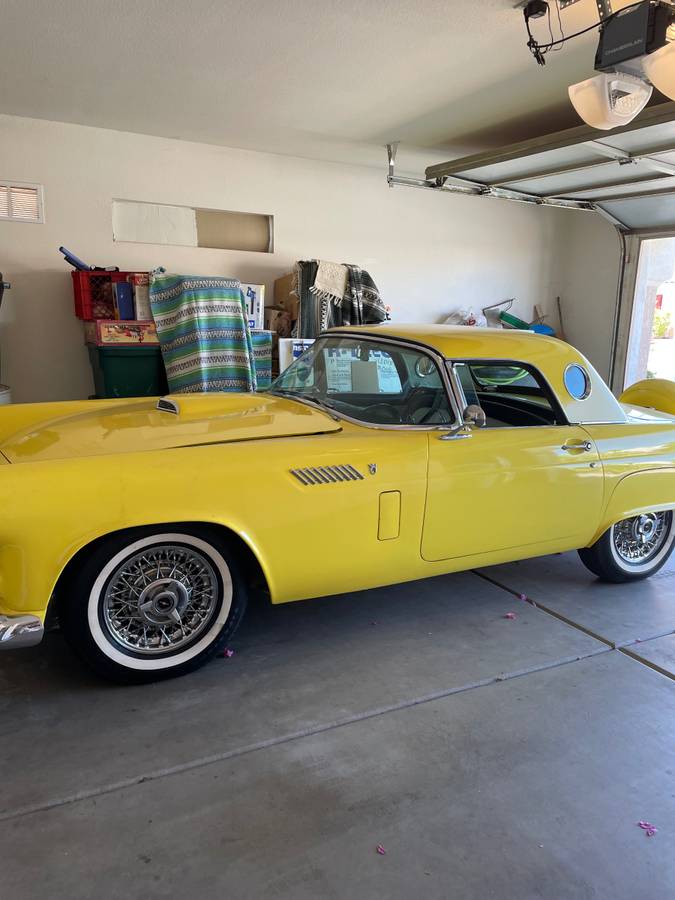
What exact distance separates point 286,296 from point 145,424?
403 centimetres

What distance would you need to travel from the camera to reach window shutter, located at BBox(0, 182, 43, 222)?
560 centimetres

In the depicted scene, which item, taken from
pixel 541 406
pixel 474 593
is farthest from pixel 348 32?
pixel 474 593

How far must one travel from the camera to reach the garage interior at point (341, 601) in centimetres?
184

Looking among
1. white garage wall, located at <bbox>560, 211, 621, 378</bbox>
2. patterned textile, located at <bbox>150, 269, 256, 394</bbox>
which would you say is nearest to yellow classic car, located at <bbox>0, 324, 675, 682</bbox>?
patterned textile, located at <bbox>150, 269, 256, 394</bbox>

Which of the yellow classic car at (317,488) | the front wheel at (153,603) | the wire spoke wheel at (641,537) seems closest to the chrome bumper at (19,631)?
the yellow classic car at (317,488)

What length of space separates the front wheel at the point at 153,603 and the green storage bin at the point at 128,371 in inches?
128

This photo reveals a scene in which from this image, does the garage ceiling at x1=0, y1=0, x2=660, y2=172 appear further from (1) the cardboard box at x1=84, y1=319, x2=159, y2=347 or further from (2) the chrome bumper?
(2) the chrome bumper

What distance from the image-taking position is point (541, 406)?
343cm

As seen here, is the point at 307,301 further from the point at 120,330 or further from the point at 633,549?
the point at 633,549

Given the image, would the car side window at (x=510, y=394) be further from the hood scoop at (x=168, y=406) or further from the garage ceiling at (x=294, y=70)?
the garage ceiling at (x=294, y=70)

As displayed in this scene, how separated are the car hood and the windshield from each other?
7.3 inches

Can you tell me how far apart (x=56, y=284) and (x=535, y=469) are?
4.81 metres

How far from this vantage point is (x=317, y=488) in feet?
8.54

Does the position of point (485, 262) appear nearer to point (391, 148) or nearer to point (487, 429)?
point (391, 148)
